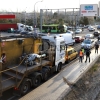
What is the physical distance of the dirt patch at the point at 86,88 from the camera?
10.2m

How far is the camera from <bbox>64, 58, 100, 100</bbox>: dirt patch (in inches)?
403

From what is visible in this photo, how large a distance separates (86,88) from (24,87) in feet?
11.5

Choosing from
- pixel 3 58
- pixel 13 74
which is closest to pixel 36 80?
pixel 13 74

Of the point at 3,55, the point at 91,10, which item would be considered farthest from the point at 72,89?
the point at 91,10

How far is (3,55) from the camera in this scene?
11.6 m

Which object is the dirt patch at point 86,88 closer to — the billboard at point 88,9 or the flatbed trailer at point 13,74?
the flatbed trailer at point 13,74

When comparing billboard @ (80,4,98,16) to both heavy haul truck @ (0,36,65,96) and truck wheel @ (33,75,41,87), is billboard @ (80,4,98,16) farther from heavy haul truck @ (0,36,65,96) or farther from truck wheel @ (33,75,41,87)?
truck wheel @ (33,75,41,87)

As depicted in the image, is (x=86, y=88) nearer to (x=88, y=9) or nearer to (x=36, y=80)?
(x=36, y=80)

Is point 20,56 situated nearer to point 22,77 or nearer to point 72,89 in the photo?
point 22,77

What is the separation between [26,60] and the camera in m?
12.8

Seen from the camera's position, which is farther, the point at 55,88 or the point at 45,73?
the point at 45,73

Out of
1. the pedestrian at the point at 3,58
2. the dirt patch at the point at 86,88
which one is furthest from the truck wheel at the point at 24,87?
the dirt patch at the point at 86,88

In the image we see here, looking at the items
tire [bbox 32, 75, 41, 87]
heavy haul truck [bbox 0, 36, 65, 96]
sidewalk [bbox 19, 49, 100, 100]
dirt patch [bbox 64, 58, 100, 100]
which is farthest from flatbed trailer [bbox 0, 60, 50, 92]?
dirt patch [bbox 64, 58, 100, 100]

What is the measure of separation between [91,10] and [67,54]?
31.8 metres
